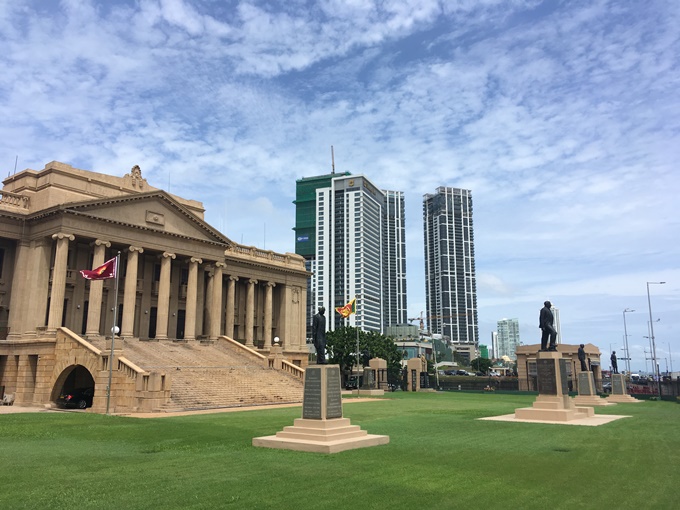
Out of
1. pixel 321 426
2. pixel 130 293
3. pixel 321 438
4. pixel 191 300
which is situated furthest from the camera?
pixel 191 300

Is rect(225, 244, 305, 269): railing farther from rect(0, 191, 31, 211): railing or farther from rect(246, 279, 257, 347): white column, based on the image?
rect(0, 191, 31, 211): railing

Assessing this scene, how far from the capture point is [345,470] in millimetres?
12656

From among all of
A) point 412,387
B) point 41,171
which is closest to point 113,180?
point 41,171

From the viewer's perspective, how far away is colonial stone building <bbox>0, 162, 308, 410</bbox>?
126ft

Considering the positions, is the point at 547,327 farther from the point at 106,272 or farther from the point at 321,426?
the point at 106,272

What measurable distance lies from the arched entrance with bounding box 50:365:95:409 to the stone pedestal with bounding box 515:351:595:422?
2761 cm

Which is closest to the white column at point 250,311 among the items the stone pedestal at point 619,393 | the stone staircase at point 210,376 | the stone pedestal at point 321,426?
the stone staircase at point 210,376

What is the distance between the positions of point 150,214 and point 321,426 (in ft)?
122

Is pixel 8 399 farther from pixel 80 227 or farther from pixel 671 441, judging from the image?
pixel 671 441

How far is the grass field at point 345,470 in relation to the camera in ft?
33.1

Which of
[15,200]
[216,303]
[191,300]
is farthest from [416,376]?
[15,200]

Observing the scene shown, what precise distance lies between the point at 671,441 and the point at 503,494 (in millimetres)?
12119

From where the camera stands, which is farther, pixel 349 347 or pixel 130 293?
pixel 349 347

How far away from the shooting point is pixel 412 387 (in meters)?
66.2
